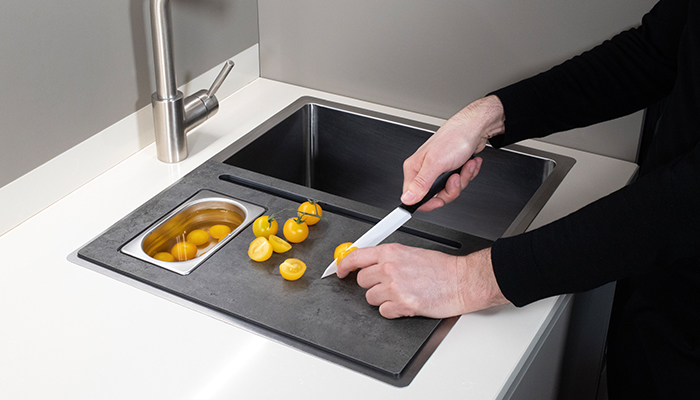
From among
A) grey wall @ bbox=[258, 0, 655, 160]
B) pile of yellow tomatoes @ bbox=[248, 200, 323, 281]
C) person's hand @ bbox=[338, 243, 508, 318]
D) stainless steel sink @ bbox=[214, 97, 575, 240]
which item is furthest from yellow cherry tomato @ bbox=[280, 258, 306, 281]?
grey wall @ bbox=[258, 0, 655, 160]

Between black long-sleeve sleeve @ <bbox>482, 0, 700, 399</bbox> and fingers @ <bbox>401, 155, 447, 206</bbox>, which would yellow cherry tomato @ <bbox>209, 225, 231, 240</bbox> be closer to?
fingers @ <bbox>401, 155, 447, 206</bbox>

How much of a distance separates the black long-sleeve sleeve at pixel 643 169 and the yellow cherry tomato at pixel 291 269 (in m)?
0.29

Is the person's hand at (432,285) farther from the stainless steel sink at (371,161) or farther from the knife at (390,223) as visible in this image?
the stainless steel sink at (371,161)

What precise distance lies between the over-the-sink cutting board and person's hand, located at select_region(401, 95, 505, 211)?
9cm

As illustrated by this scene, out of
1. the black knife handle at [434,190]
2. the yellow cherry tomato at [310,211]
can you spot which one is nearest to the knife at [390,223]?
the black knife handle at [434,190]

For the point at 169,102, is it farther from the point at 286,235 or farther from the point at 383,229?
the point at 383,229

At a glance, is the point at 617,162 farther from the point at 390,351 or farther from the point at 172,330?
the point at 172,330

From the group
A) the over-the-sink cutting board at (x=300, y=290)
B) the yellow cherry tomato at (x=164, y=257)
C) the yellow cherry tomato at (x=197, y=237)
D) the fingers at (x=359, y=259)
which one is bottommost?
the yellow cherry tomato at (x=164, y=257)

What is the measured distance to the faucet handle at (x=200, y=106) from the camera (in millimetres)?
1280

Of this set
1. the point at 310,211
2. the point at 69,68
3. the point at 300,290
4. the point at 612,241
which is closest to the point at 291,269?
the point at 300,290

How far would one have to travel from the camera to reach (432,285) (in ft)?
2.99

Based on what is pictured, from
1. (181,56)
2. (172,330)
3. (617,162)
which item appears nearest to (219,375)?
(172,330)

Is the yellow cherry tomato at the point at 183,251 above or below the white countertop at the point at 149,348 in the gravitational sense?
below

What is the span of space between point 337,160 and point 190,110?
0.43 metres
